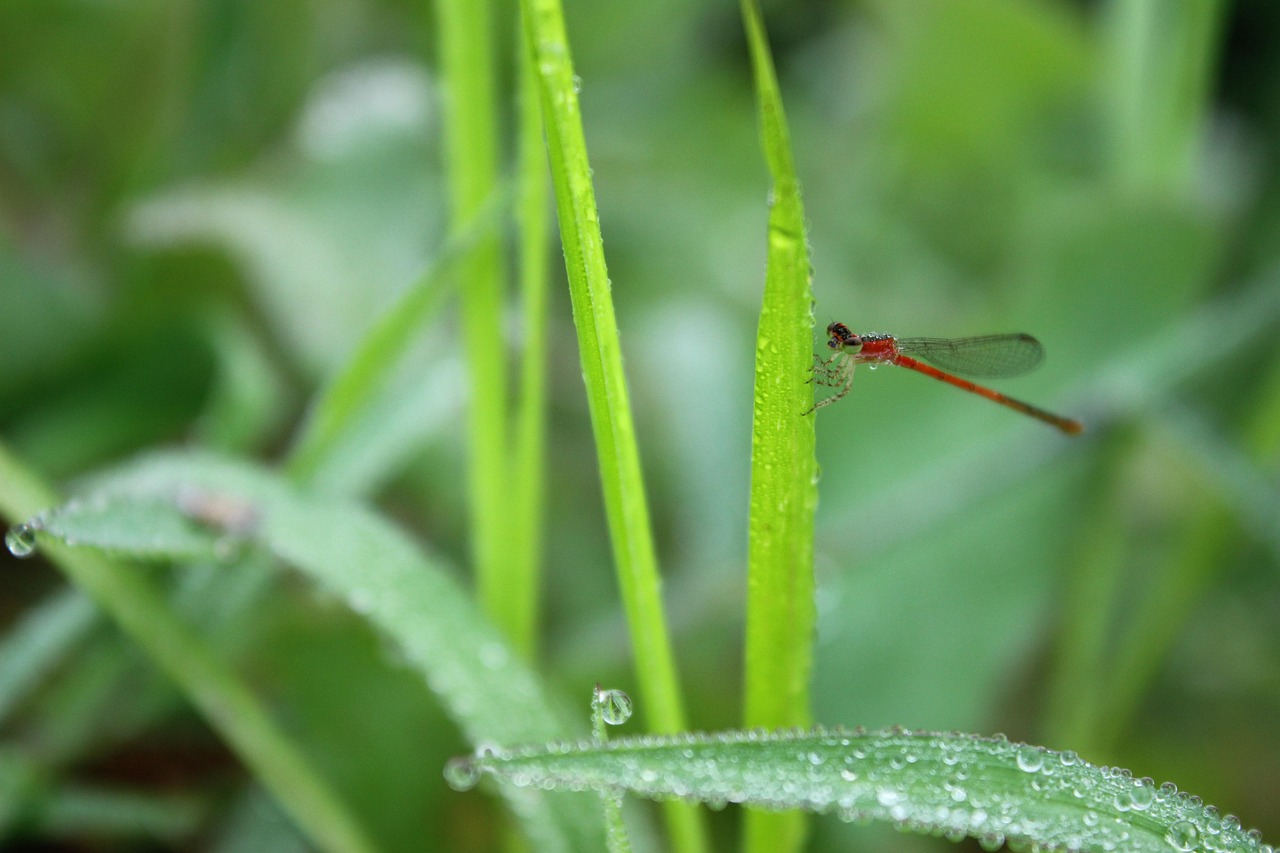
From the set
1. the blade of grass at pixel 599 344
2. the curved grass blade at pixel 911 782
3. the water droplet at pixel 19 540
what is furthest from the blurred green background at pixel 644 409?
the curved grass blade at pixel 911 782

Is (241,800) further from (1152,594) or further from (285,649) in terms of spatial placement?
(1152,594)

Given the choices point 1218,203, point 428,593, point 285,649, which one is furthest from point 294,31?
point 1218,203

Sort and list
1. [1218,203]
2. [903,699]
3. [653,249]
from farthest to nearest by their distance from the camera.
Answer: [1218,203], [653,249], [903,699]

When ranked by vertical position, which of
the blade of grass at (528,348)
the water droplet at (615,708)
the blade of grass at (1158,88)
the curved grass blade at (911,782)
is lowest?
the curved grass blade at (911,782)

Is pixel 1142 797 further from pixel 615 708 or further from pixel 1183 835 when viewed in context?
pixel 615 708

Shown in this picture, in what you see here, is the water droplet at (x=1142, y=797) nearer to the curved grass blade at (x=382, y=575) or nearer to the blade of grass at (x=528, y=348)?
the curved grass blade at (x=382, y=575)

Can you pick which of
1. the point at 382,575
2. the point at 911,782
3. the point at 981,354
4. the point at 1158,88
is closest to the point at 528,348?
the point at 382,575

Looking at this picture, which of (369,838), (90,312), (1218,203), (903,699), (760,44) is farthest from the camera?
(1218,203)
